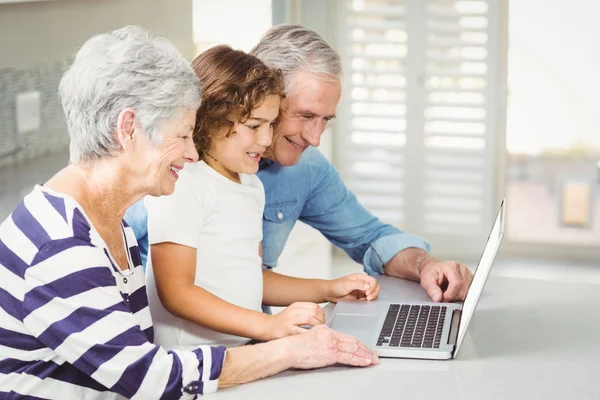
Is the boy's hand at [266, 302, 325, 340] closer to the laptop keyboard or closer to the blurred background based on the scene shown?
the laptop keyboard

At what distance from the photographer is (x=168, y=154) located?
1392mm

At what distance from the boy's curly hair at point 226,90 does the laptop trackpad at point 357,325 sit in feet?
1.30

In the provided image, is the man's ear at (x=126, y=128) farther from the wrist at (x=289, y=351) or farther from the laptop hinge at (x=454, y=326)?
the laptop hinge at (x=454, y=326)

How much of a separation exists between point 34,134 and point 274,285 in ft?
2.92

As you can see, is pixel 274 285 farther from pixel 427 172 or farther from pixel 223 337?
pixel 427 172

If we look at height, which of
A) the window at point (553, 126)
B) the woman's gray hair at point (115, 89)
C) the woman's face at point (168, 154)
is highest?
the woman's gray hair at point (115, 89)

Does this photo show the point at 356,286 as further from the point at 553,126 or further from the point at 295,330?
the point at 553,126

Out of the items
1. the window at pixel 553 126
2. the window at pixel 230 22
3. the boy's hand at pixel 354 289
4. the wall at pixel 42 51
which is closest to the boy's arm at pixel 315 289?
the boy's hand at pixel 354 289

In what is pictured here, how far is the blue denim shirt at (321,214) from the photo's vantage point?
6.72ft

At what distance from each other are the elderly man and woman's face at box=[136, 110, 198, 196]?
301 mm

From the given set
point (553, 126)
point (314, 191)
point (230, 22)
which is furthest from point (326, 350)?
point (553, 126)

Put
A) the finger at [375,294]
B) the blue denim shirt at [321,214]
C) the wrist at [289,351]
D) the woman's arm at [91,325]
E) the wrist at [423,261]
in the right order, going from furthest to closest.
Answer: the blue denim shirt at [321,214]
the wrist at [423,261]
the finger at [375,294]
the wrist at [289,351]
the woman's arm at [91,325]

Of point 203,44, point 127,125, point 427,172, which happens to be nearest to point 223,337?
point 127,125

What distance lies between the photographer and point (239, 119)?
161cm
